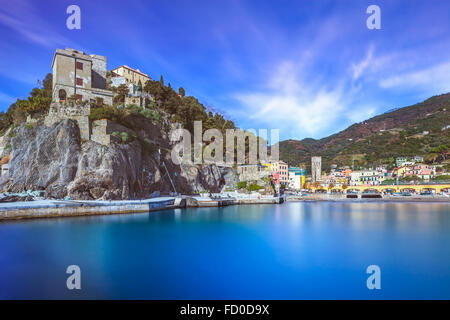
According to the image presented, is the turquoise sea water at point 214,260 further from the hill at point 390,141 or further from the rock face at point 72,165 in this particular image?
the hill at point 390,141

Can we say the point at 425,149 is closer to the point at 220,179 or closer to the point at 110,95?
the point at 220,179

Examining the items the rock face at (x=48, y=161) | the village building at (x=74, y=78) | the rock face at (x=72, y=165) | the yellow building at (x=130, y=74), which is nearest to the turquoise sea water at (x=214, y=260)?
the rock face at (x=72, y=165)

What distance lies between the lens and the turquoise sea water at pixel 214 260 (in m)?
6.44

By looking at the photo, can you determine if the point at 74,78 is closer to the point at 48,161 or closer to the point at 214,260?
the point at 48,161

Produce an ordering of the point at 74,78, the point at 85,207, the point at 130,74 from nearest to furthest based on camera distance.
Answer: the point at 85,207
the point at 74,78
the point at 130,74

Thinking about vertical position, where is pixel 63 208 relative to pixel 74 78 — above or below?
below

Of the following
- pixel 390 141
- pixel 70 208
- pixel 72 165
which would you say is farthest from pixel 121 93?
pixel 390 141

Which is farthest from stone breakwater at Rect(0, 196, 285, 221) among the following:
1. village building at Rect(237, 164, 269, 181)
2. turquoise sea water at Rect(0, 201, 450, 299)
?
village building at Rect(237, 164, 269, 181)

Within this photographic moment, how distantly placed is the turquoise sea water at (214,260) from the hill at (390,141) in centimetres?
5343

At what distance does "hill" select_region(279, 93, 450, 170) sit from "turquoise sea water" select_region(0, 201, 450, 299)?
53.4 metres

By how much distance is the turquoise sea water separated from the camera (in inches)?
253

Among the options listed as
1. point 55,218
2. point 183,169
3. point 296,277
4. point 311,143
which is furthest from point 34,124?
point 311,143

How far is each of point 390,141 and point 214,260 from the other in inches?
3344

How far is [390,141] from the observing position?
77.9m
